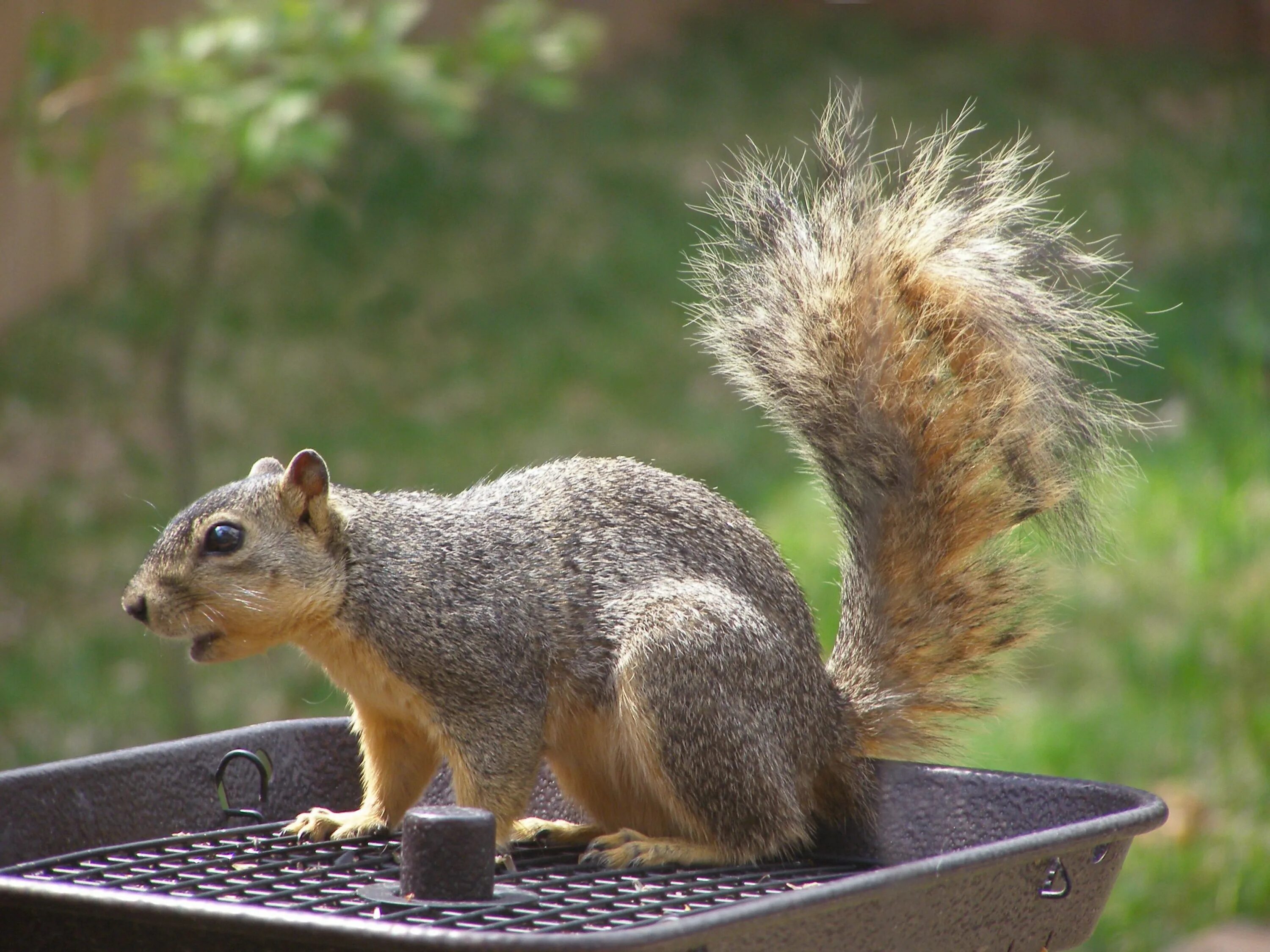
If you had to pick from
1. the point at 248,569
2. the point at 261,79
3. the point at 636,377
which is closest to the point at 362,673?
the point at 248,569

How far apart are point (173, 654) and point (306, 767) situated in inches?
68.6

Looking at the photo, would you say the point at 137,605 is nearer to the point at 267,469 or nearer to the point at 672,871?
the point at 267,469

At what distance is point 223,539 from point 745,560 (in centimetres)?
51

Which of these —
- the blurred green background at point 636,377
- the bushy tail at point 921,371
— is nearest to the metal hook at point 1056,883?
the bushy tail at point 921,371

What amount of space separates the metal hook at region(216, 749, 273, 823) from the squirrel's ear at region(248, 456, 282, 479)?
275 millimetres

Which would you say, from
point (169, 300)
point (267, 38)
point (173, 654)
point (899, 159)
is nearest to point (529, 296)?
point (169, 300)

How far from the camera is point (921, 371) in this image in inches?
64.2

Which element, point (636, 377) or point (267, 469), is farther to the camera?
point (636, 377)

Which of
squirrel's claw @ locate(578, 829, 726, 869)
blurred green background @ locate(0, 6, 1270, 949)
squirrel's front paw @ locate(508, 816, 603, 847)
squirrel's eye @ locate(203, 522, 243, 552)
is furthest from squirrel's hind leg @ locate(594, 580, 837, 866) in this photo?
blurred green background @ locate(0, 6, 1270, 949)

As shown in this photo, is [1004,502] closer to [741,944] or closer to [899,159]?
[899,159]

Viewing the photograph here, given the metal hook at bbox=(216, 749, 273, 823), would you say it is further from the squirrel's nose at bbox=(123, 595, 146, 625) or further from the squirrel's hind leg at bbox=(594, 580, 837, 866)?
the squirrel's hind leg at bbox=(594, 580, 837, 866)

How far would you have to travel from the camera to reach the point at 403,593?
154cm

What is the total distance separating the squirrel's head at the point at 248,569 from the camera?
1.46m

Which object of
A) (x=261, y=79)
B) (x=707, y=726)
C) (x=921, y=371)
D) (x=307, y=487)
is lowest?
(x=707, y=726)
